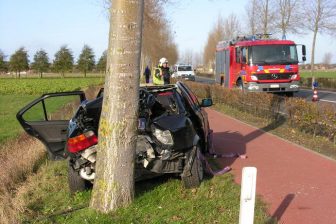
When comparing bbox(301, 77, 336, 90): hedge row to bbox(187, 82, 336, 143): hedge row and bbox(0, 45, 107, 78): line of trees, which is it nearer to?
bbox(187, 82, 336, 143): hedge row

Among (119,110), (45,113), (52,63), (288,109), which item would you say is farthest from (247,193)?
(52,63)

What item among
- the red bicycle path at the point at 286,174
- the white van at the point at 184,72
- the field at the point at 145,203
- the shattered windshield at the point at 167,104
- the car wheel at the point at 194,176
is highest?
the white van at the point at 184,72

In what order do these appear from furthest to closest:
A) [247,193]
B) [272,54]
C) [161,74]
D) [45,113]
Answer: [272,54] → [161,74] → [45,113] → [247,193]

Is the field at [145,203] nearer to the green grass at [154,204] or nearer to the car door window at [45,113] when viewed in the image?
the green grass at [154,204]

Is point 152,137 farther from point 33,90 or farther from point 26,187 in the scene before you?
point 33,90

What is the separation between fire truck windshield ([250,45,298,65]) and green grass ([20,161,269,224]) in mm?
13522

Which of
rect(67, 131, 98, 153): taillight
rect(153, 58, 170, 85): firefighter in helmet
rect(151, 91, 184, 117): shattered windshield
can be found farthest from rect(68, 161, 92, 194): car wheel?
rect(153, 58, 170, 85): firefighter in helmet

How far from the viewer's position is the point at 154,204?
5.61 meters

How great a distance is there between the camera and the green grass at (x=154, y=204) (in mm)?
5090

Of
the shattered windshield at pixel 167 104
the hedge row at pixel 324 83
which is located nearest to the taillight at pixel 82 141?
the shattered windshield at pixel 167 104

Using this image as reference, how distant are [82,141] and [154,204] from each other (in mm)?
1172

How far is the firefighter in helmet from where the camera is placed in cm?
1451

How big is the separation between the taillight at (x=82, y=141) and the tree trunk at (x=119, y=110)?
0.50m

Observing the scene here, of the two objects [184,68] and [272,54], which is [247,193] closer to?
[272,54]
